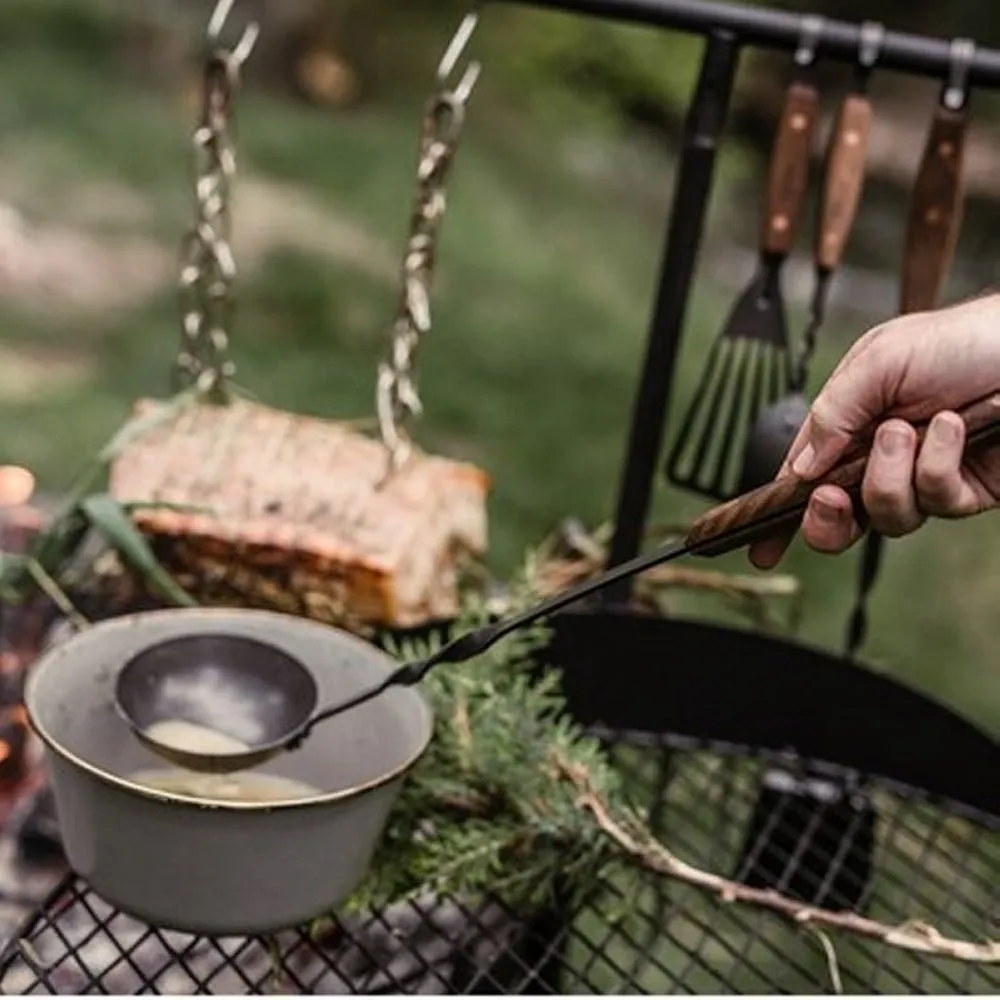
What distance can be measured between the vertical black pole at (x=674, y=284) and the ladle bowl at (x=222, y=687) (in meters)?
0.44

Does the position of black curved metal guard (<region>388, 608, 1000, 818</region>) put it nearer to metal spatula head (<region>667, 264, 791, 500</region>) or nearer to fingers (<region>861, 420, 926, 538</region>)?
metal spatula head (<region>667, 264, 791, 500</region>)

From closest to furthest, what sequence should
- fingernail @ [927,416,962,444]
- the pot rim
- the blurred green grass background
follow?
1. fingernail @ [927,416,962,444]
2. the pot rim
3. the blurred green grass background

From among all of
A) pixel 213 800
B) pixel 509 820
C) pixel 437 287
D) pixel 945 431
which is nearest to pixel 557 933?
pixel 509 820

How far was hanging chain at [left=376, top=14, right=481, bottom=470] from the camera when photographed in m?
1.60

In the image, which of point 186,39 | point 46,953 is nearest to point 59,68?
point 186,39

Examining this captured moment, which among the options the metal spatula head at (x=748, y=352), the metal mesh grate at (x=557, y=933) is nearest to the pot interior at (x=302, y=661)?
the metal mesh grate at (x=557, y=933)

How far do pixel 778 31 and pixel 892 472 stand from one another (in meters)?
0.70

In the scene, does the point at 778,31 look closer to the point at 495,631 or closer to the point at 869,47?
the point at 869,47

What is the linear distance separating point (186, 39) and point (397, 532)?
11.3 feet

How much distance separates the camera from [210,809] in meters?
1.22

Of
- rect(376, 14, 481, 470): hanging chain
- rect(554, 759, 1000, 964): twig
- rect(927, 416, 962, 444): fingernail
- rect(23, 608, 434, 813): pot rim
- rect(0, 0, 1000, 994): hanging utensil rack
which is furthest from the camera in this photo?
rect(376, 14, 481, 470): hanging chain

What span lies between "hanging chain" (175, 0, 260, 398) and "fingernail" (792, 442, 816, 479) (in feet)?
2.15

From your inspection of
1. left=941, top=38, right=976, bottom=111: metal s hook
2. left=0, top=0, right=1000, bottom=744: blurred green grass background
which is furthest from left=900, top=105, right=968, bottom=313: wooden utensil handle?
left=0, top=0, right=1000, bottom=744: blurred green grass background

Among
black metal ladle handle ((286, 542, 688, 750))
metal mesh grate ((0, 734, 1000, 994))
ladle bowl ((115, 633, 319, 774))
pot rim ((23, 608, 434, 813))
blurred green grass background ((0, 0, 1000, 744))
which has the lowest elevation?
blurred green grass background ((0, 0, 1000, 744))
